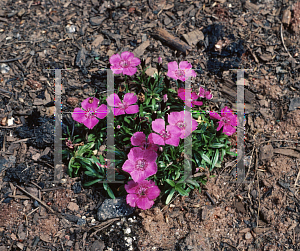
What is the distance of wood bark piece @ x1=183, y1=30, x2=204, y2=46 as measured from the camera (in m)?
3.98

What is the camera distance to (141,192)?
282 cm

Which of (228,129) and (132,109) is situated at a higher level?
(132,109)

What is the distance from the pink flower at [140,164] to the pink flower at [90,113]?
630 millimetres

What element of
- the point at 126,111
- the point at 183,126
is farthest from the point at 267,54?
the point at 126,111

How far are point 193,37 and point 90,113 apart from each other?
1897mm

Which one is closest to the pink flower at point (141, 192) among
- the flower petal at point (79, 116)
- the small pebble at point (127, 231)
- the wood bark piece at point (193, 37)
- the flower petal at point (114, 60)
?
the small pebble at point (127, 231)

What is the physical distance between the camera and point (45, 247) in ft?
9.24

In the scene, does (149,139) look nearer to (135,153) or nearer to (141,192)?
(135,153)

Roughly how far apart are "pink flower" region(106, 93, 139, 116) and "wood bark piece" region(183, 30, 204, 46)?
4.59ft

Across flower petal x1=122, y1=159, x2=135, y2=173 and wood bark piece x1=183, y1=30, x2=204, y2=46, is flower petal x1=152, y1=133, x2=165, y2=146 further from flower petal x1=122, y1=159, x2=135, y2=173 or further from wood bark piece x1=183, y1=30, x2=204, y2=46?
wood bark piece x1=183, y1=30, x2=204, y2=46

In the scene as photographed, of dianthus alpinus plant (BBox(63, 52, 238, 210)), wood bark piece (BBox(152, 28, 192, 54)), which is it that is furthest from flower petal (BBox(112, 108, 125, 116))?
wood bark piece (BBox(152, 28, 192, 54))

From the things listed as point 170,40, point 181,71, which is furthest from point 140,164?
point 170,40

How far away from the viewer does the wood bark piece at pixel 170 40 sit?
394 cm

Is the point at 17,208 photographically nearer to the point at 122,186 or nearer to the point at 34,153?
the point at 34,153
